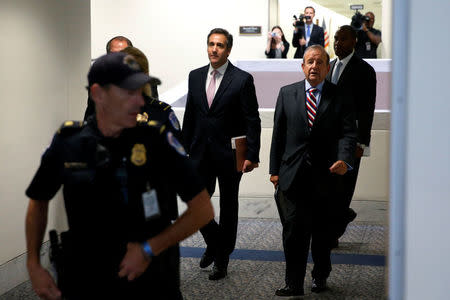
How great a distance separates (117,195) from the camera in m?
2.26

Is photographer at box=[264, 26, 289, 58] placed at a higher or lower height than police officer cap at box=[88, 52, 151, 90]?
higher

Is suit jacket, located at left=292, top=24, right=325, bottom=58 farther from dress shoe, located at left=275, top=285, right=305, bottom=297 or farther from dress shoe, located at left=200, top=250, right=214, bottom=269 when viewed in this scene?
dress shoe, located at left=275, top=285, right=305, bottom=297

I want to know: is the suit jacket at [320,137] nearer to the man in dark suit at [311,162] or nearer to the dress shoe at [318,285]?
the man in dark suit at [311,162]

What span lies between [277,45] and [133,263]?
12.8 m

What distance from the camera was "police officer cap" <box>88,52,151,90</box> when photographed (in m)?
2.31

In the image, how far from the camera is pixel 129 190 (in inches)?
89.4

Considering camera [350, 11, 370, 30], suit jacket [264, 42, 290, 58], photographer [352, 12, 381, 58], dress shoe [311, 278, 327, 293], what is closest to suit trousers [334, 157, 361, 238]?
dress shoe [311, 278, 327, 293]

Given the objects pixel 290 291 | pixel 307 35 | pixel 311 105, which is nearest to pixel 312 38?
pixel 307 35

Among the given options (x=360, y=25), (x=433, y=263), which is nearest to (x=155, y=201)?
(x=433, y=263)

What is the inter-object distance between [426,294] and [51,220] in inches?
149

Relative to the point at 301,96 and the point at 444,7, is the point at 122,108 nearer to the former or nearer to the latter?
the point at 444,7

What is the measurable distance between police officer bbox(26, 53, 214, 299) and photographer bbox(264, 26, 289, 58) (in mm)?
12500

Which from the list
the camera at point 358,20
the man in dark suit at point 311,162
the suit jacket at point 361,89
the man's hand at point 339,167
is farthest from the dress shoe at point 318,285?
the camera at point 358,20

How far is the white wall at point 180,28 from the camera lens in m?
15.8
